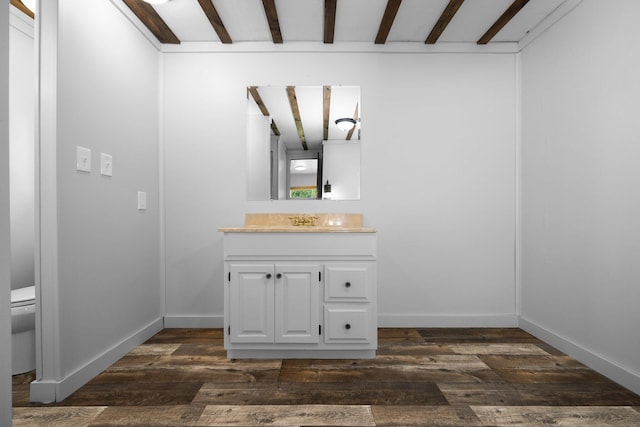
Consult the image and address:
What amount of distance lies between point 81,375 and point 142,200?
1.16 metres

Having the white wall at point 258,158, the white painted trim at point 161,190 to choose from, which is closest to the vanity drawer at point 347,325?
the white wall at point 258,158

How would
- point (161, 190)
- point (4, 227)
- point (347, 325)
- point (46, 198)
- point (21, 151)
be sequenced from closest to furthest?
point (4, 227) < point (46, 198) < point (347, 325) < point (21, 151) < point (161, 190)

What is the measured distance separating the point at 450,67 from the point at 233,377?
2.74 m

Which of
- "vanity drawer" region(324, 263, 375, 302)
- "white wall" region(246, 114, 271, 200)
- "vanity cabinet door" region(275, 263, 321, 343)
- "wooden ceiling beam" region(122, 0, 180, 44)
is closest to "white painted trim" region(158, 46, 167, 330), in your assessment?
"wooden ceiling beam" region(122, 0, 180, 44)

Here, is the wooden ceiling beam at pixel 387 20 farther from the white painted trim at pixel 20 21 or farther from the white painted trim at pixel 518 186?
the white painted trim at pixel 20 21

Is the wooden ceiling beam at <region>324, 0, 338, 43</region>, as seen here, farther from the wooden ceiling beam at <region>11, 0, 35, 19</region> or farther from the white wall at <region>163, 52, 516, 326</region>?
the wooden ceiling beam at <region>11, 0, 35, 19</region>

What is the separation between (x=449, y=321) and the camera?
2.84m

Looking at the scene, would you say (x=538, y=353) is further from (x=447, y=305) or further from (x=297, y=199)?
(x=297, y=199)

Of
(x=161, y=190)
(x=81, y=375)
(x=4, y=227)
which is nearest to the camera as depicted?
(x=4, y=227)

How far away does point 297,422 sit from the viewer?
155 centimetres

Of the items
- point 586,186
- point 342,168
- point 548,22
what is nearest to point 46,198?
point 342,168

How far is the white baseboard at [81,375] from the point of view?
172cm

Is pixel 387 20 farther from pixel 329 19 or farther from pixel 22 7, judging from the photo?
pixel 22 7

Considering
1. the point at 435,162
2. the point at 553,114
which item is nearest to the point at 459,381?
the point at 435,162
